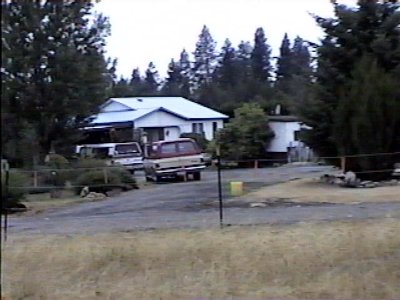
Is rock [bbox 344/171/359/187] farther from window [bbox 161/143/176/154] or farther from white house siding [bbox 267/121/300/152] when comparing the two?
white house siding [bbox 267/121/300/152]

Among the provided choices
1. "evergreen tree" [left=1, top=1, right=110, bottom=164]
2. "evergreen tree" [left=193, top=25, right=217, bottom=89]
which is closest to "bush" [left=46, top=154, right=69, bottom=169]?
"evergreen tree" [left=1, top=1, right=110, bottom=164]

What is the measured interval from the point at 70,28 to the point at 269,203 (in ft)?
62.3

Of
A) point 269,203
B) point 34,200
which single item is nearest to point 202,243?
point 269,203

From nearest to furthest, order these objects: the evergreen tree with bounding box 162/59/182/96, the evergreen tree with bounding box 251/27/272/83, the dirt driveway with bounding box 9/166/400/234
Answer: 1. the dirt driveway with bounding box 9/166/400/234
2. the evergreen tree with bounding box 251/27/272/83
3. the evergreen tree with bounding box 162/59/182/96

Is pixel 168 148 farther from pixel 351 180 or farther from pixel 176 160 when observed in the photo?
pixel 351 180

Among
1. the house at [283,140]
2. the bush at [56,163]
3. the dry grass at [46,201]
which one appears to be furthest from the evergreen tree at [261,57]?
the dry grass at [46,201]

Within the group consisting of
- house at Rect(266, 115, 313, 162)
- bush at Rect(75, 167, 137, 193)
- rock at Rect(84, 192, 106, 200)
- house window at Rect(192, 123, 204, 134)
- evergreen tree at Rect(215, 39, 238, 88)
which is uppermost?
evergreen tree at Rect(215, 39, 238, 88)

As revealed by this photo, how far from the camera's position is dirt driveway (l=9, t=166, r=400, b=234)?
14617 mm

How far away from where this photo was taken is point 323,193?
2253cm

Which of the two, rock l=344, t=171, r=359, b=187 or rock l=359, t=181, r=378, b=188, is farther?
rock l=344, t=171, r=359, b=187

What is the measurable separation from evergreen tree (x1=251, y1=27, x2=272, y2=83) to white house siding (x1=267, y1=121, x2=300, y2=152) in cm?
3973

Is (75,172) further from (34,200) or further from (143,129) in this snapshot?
(143,129)

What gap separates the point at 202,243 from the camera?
1038 centimetres

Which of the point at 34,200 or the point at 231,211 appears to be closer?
the point at 231,211
